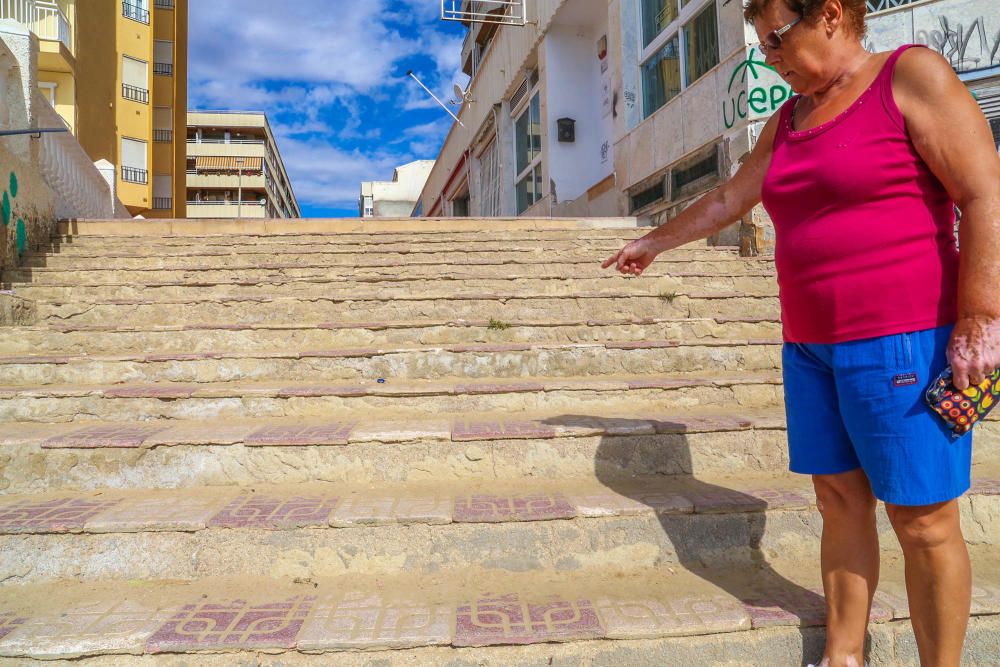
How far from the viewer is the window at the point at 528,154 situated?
14828 mm

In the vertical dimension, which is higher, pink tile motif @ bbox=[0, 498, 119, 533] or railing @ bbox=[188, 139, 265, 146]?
railing @ bbox=[188, 139, 265, 146]

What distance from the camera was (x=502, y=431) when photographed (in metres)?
2.77

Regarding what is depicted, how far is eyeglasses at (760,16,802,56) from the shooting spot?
5.03ft

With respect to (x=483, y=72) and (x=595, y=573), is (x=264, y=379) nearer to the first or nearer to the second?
(x=595, y=573)

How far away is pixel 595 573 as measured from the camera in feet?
7.36

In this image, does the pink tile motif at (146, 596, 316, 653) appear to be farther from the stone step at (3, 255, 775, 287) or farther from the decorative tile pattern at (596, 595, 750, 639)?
the stone step at (3, 255, 775, 287)

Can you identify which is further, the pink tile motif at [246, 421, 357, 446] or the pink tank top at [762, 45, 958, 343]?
the pink tile motif at [246, 421, 357, 446]

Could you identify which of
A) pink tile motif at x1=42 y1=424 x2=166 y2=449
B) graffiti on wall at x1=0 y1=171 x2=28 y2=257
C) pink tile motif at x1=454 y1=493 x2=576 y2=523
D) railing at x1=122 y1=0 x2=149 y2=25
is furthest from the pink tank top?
railing at x1=122 y1=0 x2=149 y2=25

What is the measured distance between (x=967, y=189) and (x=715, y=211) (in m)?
A: 0.76

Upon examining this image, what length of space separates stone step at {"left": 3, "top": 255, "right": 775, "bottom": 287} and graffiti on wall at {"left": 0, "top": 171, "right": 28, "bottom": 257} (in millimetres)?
605

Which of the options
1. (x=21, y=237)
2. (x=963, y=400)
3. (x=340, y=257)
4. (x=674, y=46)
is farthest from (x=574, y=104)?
(x=963, y=400)

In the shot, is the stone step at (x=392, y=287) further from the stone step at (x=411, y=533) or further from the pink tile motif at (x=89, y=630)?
the pink tile motif at (x=89, y=630)

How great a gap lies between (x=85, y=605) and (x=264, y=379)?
1778 mm

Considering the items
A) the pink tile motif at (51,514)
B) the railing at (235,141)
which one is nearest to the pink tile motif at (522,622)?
the pink tile motif at (51,514)
